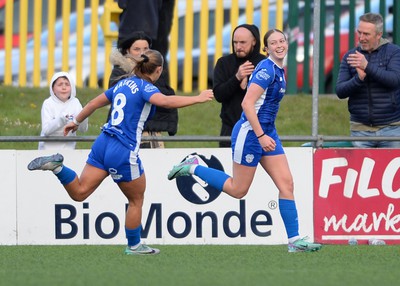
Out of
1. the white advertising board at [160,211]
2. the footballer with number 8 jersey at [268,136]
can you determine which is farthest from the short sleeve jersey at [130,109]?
the white advertising board at [160,211]

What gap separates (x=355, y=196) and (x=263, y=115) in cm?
205

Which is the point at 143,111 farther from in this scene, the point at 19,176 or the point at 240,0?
the point at 240,0

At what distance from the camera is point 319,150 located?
12594 mm

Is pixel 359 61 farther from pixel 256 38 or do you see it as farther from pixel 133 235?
pixel 133 235

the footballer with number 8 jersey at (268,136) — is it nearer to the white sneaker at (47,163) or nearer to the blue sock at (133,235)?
the blue sock at (133,235)

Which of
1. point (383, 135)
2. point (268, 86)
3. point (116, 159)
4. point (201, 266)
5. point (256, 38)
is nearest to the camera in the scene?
point (201, 266)

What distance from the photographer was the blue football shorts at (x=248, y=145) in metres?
10.9

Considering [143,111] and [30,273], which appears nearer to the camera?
[30,273]

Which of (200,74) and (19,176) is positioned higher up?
(200,74)

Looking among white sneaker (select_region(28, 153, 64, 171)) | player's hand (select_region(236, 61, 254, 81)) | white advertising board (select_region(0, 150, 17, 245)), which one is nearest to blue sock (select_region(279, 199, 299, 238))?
player's hand (select_region(236, 61, 254, 81))

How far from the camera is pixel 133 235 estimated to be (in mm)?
11047

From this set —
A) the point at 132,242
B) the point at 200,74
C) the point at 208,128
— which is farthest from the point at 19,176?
the point at 200,74

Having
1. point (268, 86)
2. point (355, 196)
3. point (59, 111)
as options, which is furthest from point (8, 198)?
point (355, 196)

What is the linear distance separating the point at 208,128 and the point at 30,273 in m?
7.33
